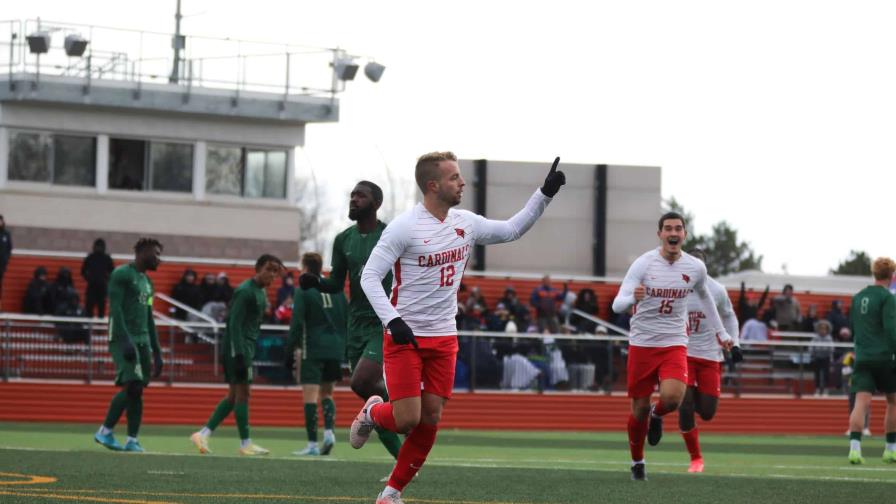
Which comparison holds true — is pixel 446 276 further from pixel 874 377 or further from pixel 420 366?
pixel 874 377

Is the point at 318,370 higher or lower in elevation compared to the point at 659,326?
lower

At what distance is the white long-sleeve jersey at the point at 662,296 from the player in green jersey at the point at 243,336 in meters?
4.49

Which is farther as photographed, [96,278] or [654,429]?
[96,278]

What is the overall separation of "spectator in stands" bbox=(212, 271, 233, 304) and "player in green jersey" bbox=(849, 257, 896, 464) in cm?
1485

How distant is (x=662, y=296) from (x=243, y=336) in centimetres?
517

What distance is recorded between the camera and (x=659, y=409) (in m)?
12.8

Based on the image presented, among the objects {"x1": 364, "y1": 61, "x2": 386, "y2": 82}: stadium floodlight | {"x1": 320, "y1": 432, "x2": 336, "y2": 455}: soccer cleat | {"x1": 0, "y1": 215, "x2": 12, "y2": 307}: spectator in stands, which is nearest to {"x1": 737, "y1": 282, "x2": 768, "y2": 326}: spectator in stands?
{"x1": 364, "y1": 61, "x2": 386, "y2": 82}: stadium floodlight

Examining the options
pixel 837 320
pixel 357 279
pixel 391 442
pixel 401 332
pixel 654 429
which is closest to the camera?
pixel 401 332

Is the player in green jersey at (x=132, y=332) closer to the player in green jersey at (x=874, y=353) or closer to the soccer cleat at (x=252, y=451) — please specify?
the soccer cleat at (x=252, y=451)

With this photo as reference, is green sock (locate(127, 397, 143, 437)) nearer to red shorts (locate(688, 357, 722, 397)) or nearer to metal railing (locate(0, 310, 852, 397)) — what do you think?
red shorts (locate(688, 357, 722, 397))

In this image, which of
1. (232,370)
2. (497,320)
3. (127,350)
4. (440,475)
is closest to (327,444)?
(232,370)

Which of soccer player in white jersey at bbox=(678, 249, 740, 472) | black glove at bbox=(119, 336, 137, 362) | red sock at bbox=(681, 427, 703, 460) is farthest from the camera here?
black glove at bbox=(119, 336, 137, 362)

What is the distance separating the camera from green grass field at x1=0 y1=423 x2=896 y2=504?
10.1m

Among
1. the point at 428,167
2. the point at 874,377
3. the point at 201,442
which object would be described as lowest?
the point at 201,442
